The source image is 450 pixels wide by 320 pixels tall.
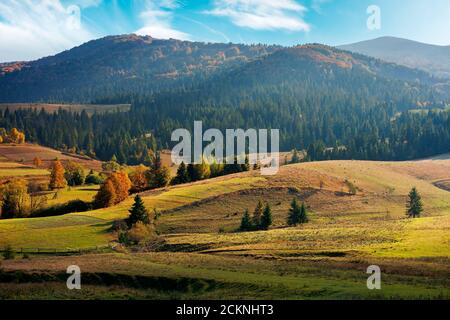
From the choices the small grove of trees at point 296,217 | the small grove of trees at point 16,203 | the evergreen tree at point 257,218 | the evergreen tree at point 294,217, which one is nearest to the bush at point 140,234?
the evergreen tree at point 257,218

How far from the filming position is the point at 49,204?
114 metres

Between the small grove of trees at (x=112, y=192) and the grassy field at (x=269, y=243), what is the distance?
4.66m

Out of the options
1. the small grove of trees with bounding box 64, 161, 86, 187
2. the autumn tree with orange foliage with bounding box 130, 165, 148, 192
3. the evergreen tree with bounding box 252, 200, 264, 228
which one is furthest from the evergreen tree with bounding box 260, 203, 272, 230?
the small grove of trees with bounding box 64, 161, 86, 187

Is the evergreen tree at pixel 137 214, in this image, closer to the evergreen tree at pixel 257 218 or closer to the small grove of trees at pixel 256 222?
the small grove of trees at pixel 256 222

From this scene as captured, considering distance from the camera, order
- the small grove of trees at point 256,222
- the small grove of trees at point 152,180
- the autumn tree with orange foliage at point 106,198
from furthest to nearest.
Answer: the small grove of trees at point 152,180
the autumn tree with orange foliage at point 106,198
the small grove of trees at point 256,222

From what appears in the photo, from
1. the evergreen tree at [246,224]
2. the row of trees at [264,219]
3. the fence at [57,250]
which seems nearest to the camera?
the fence at [57,250]

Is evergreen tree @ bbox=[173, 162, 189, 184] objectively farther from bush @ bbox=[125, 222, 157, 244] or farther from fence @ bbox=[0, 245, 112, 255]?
fence @ bbox=[0, 245, 112, 255]

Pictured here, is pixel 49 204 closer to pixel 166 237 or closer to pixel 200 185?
pixel 200 185

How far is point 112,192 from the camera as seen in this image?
4478 inches

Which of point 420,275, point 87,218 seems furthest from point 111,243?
point 420,275

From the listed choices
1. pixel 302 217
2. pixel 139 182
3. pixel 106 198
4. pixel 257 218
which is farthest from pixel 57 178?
pixel 302 217

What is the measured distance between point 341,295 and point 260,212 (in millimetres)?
60707

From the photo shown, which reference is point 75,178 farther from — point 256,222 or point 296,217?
point 296,217

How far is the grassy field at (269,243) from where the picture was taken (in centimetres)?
3928
